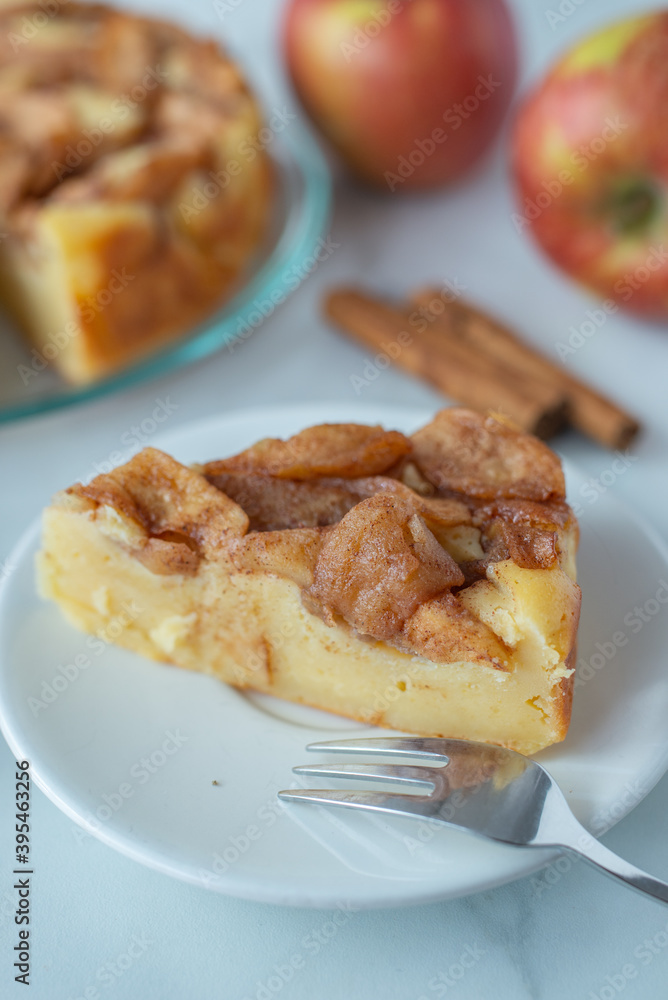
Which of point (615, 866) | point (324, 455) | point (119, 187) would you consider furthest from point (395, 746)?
point (119, 187)

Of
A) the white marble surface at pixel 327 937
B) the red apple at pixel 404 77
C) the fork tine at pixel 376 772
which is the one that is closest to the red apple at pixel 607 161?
the red apple at pixel 404 77

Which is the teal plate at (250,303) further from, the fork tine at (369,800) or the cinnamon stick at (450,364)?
the fork tine at (369,800)

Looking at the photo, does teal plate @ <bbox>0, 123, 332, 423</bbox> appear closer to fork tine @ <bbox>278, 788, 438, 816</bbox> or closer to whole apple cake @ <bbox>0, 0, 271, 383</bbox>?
whole apple cake @ <bbox>0, 0, 271, 383</bbox>

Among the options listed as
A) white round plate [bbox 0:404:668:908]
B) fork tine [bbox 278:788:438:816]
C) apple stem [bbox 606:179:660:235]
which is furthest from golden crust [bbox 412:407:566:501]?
apple stem [bbox 606:179:660:235]

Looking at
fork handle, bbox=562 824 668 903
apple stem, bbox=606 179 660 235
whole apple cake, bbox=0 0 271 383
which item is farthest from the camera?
apple stem, bbox=606 179 660 235

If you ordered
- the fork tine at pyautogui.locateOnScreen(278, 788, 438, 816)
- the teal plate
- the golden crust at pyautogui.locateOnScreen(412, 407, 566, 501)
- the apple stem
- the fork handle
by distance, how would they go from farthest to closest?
1. the apple stem
2. the teal plate
3. the golden crust at pyautogui.locateOnScreen(412, 407, 566, 501)
4. the fork tine at pyautogui.locateOnScreen(278, 788, 438, 816)
5. the fork handle

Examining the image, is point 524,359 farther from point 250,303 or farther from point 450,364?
point 250,303
